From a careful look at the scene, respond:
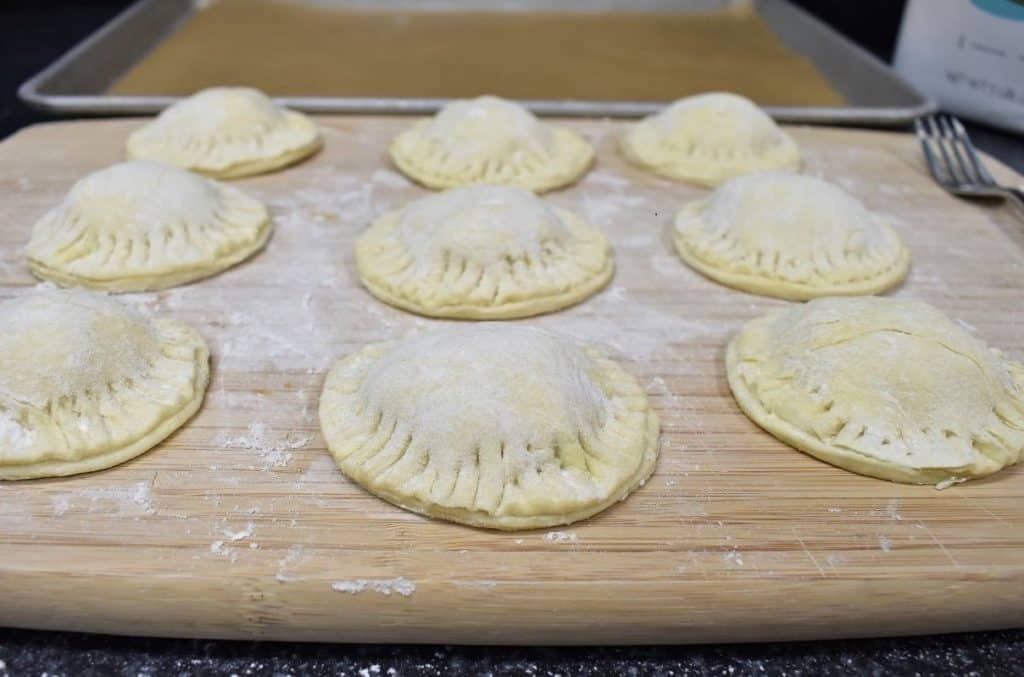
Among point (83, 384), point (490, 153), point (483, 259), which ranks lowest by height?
point (83, 384)

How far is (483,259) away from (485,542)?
0.87m

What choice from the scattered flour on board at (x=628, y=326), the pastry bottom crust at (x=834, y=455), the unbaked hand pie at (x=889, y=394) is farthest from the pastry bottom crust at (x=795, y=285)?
the pastry bottom crust at (x=834, y=455)

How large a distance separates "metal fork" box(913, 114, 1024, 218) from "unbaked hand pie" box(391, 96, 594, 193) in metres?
1.17

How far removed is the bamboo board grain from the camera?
121 cm

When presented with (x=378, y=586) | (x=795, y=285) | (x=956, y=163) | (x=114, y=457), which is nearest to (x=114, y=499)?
(x=114, y=457)

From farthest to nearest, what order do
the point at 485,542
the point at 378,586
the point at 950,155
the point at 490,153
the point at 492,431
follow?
the point at 950,155 → the point at 490,153 → the point at 492,431 → the point at 485,542 → the point at 378,586

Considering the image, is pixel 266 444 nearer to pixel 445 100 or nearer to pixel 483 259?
pixel 483 259

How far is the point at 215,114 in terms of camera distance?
8.38 feet

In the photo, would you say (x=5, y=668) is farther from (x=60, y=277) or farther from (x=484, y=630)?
(x=60, y=277)

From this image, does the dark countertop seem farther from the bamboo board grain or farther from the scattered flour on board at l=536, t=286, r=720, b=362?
the scattered flour on board at l=536, t=286, r=720, b=362

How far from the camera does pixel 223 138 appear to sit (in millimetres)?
2531

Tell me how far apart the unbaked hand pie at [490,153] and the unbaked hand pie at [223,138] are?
1.21 feet

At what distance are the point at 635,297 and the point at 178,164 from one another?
155 centimetres

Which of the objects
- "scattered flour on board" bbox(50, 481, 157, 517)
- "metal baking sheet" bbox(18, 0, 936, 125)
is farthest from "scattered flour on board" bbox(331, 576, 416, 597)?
"metal baking sheet" bbox(18, 0, 936, 125)
